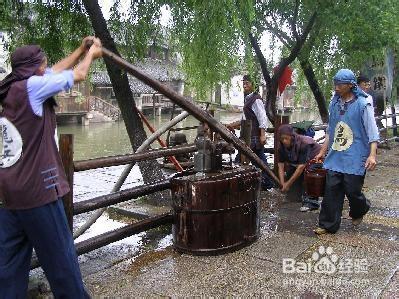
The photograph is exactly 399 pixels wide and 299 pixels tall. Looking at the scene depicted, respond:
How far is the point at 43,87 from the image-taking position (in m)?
2.63

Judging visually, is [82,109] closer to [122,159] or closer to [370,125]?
[122,159]

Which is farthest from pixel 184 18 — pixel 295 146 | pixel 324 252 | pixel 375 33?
pixel 375 33

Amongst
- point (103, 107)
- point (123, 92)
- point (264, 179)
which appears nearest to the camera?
point (123, 92)

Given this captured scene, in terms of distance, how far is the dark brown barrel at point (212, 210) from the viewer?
4.27m

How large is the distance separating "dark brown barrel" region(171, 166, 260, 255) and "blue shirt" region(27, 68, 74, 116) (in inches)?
74.7

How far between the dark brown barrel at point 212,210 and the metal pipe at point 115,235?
0.33 m

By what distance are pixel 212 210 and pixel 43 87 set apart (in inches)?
86.2

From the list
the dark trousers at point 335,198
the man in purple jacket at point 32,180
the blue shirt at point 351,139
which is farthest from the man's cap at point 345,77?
the man in purple jacket at point 32,180

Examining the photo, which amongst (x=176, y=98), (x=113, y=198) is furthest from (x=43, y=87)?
(x=113, y=198)

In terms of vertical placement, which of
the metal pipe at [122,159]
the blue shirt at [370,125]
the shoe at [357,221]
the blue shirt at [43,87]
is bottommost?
the shoe at [357,221]

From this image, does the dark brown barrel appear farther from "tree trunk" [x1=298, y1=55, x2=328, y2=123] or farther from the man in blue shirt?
"tree trunk" [x1=298, y1=55, x2=328, y2=123]

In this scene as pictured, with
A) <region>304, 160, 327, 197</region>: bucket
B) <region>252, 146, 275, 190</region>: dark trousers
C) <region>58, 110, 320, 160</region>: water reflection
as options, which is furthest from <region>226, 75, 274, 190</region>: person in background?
<region>58, 110, 320, 160</region>: water reflection

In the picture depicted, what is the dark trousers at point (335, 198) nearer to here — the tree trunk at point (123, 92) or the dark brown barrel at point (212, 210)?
the dark brown barrel at point (212, 210)

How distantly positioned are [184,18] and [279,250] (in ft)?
11.2
